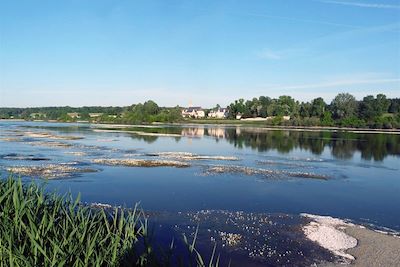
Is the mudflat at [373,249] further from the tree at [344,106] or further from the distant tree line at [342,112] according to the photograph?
the tree at [344,106]

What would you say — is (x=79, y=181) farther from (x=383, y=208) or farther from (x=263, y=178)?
(x=383, y=208)

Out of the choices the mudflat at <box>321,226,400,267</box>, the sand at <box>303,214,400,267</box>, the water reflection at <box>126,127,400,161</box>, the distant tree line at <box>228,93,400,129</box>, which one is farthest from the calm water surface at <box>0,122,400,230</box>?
the distant tree line at <box>228,93,400,129</box>

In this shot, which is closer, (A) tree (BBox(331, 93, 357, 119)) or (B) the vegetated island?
(B) the vegetated island

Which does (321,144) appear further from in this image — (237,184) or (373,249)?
(373,249)

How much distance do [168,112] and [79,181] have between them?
124 meters

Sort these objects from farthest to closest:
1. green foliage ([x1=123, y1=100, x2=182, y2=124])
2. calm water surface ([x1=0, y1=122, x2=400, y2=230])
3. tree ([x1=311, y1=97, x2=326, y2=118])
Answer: green foliage ([x1=123, y1=100, x2=182, y2=124])
tree ([x1=311, y1=97, x2=326, y2=118])
calm water surface ([x1=0, y1=122, x2=400, y2=230])

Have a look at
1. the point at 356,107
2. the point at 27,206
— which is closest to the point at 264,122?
the point at 356,107

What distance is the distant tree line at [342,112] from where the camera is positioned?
118m

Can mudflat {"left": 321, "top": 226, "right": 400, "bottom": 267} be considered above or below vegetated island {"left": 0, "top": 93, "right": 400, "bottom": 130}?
below

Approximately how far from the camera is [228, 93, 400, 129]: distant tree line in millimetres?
117706

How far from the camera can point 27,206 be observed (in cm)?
862

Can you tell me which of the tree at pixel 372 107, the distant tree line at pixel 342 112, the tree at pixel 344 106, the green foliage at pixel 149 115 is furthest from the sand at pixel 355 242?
the green foliage at pixel 149 115

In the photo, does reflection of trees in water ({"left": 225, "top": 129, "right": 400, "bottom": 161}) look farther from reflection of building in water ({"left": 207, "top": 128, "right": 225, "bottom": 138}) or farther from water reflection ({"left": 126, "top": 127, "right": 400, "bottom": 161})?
reflection of building in water ({"left": 207, "top": 128, "right": 225, "bottom": 138})

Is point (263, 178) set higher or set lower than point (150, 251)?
lower
